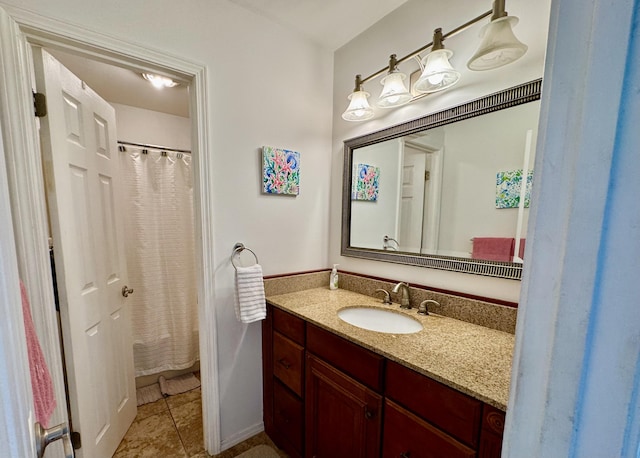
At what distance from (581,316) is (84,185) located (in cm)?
183

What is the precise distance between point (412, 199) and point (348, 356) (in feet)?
2.94

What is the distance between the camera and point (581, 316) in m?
0.29

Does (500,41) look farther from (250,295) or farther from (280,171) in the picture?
(250,295)

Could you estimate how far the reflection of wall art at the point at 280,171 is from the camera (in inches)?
60.9

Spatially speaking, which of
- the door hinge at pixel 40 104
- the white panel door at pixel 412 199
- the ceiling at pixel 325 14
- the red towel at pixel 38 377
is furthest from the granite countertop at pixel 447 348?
the ceiling at pixel 325 14

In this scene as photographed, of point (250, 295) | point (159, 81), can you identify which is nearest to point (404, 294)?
point (250, 295)

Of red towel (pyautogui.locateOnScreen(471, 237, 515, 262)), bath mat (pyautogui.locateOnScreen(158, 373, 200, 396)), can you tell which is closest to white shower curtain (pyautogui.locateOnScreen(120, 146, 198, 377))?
bath mat (pyautogui.locateOnScreen(158, 373, 200, 396))

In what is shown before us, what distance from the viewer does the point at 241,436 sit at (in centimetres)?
157

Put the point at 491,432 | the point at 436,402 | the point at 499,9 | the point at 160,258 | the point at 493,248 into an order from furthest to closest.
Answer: the point at 160,258
the point at 493,248
the point at 499,9
the point at 436,402
the point at 491,432

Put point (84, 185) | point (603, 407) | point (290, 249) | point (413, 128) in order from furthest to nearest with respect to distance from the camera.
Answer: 1. point (290, 249)
2. point (413, 128)
3. point (84, 185)
4. point (603, 407)

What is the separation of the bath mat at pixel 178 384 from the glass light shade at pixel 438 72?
104 inches

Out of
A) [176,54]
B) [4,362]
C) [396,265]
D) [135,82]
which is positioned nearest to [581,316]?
[4,362]

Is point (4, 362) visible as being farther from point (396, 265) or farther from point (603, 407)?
point (396, 265)

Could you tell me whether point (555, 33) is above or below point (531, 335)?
above
